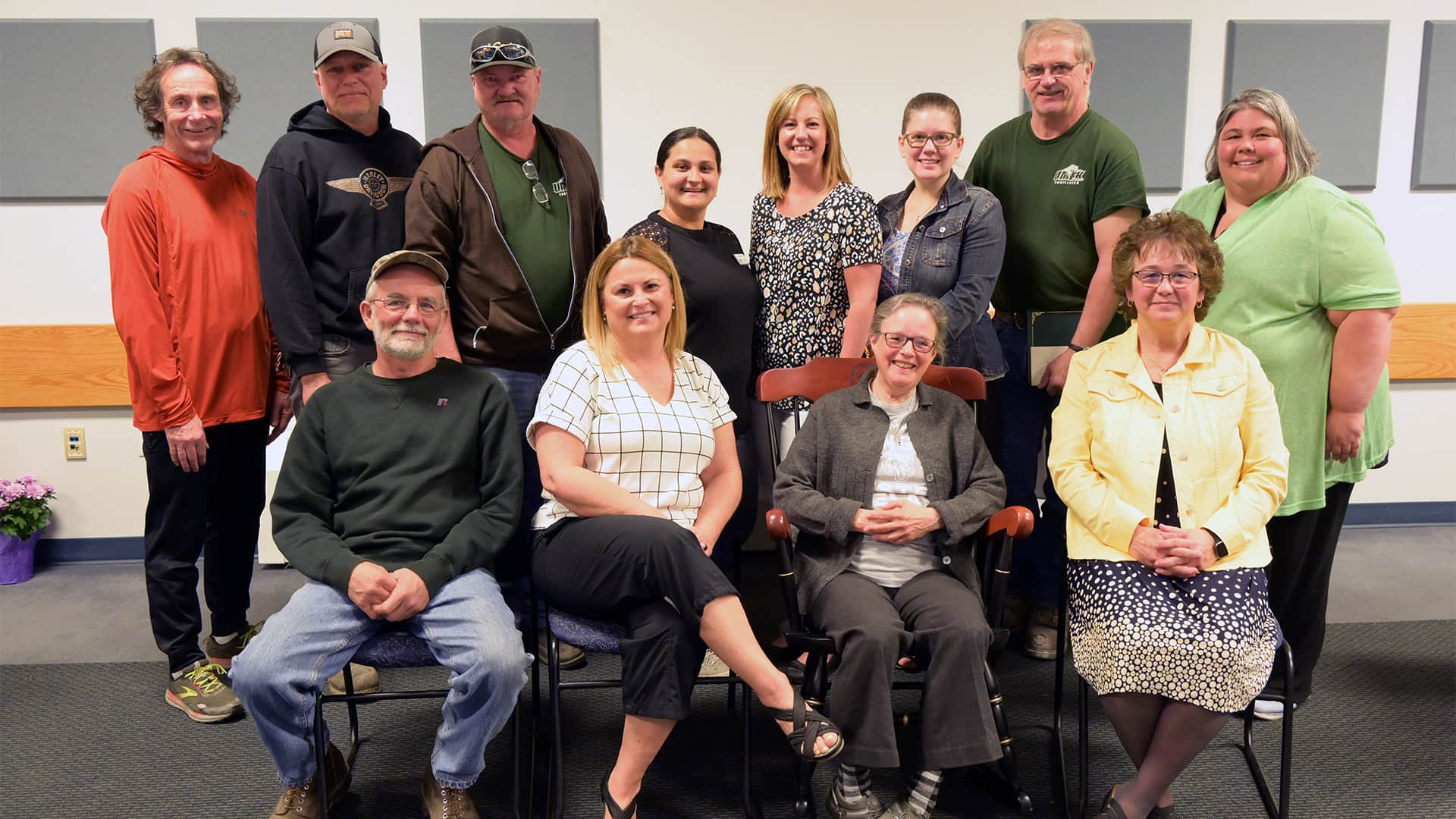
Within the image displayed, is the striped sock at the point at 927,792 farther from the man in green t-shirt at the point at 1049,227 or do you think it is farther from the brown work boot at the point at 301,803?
the brown work boot at the point at 301,803

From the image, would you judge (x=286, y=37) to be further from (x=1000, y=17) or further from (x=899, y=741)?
(x=899, y=741)

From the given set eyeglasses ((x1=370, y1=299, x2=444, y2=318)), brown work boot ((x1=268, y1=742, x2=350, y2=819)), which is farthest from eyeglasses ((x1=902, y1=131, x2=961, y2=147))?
brown work boot ((x1=268, y1=742, x2=350, y2=819))

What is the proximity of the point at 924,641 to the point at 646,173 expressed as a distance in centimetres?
264

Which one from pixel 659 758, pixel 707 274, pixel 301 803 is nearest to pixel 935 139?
pixel 707 274

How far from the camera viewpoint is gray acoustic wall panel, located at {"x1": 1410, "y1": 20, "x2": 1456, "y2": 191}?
429 centimetres

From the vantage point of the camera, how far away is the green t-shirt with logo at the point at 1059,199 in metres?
2.88

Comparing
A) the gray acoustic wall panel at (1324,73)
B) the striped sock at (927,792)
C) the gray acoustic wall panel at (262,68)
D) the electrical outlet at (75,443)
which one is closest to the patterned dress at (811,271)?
the striped sock at (927,792)

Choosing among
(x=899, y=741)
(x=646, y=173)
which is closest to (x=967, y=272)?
(x=899, y=741)

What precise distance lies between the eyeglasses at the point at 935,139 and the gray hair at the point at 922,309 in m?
0.53

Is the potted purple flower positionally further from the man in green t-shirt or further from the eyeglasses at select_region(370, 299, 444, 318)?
the man in green t-shirt

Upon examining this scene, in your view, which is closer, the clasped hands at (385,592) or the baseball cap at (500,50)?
the clasped hands at (385,592)

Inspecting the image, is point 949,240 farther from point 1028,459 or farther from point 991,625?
point 991,625

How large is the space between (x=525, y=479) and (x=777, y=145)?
1.23 metres

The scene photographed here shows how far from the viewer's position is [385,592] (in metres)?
2.16
